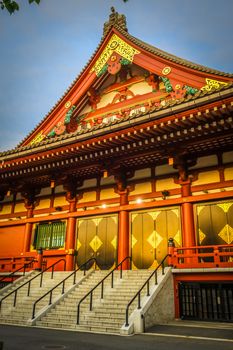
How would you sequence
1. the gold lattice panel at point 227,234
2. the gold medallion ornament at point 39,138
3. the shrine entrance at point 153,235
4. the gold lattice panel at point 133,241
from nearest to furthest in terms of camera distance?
the gold lattice panel at point 227,234
the shrine entrance at point 153,235
the gold lattice panel at point 133,241
the gold medallion ornament at point 39,138

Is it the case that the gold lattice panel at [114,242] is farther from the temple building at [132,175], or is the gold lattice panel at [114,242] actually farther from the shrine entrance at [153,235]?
the shrine entrance at [153,235]

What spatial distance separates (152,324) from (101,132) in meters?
7.11

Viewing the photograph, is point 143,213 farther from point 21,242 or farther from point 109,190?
point 21,242

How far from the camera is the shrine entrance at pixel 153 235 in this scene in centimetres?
1248

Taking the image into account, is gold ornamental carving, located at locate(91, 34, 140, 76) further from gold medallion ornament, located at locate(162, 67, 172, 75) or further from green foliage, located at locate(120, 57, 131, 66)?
gold medallion ornament, located at locate(162, 67, 172, 75)

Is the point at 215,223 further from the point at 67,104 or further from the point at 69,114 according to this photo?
the point at 67,104

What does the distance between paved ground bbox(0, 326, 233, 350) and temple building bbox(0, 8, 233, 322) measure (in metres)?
3.29

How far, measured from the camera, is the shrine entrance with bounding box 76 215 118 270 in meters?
13.6

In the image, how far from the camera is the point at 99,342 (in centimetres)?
676

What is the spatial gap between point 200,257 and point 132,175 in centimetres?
504

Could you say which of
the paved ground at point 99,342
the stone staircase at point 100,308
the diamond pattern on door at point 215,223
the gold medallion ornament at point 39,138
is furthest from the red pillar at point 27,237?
the diamond pattern on door at point 215,223

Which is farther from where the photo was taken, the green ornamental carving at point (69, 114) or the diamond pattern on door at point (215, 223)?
the green ornamental carving at point (69, 114)

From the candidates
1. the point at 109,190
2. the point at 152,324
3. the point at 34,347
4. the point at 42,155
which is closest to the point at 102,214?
the point at 109,190

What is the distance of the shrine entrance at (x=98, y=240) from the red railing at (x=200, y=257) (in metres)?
3.44
